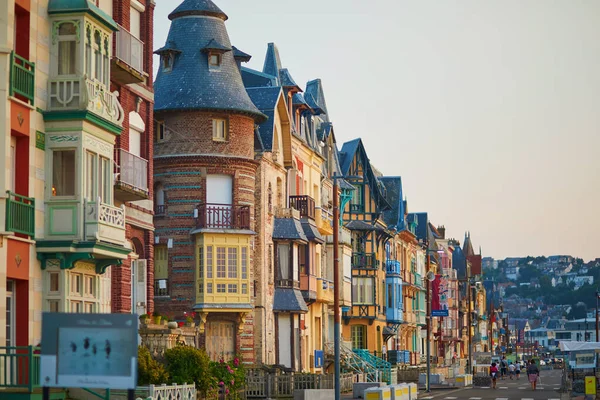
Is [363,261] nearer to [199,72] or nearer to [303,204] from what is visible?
[303,204]

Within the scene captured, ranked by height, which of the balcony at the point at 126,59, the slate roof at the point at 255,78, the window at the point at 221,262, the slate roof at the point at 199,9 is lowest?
the window at the point at 221,262

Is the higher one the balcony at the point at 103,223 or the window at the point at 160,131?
the window at the point at 160,131

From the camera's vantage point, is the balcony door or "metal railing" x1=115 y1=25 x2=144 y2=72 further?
the balcony door

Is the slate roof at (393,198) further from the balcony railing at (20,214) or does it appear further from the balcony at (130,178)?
the balcony railing at (20,214)

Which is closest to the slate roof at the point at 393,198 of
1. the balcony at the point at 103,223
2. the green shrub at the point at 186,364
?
the green shrub at the point at 186,364

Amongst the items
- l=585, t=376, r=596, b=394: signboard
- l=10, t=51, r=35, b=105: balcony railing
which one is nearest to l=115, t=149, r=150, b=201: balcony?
l=10, t=51, r=35, b=105: balcony railing

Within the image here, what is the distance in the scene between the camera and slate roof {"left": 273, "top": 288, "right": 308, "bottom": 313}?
177 feet

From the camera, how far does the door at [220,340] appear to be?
48.7 metres

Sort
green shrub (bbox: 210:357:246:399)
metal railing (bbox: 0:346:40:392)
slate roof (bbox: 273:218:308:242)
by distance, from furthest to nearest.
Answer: slate roof (bbox: 273:218:308:242) → green shrub (bbox: 210:357:246:399) → metal railing (bbox: 0:346:40:392)

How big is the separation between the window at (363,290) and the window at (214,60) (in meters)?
31.1

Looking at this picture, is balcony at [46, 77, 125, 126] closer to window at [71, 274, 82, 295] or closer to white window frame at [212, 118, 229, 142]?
window at [71, 274, 82, 295]

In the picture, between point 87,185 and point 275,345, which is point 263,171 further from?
point 87,185

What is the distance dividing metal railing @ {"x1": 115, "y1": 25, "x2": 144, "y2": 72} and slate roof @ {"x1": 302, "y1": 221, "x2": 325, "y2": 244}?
24141 mm

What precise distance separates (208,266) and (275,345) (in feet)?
23.6
